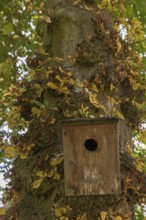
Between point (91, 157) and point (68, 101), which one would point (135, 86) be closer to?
point (68, 101)

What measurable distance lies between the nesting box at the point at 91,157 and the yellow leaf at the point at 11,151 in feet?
1.64

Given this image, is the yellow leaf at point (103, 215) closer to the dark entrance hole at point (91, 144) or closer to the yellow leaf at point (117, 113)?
the dark entrance hole at point (91, 144)

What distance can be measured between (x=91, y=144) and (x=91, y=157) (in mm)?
105

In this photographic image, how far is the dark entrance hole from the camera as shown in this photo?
2.64 metres

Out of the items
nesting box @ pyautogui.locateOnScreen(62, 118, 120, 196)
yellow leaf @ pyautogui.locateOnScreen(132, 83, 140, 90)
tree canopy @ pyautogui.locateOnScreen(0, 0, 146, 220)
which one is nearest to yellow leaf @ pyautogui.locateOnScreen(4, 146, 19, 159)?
tree canopy @ pyautogui.locateOnScreen(0, 0, 146, 220)

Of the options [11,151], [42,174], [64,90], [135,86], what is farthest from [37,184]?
[135,86]

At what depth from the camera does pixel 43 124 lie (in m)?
2.98

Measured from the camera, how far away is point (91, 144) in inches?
Result: 105

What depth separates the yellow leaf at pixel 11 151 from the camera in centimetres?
295

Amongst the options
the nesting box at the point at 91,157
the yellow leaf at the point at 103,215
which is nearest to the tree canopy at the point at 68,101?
the yellow leaf at the point at 103,215

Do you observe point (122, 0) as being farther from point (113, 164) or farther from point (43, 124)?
point (113, 164)

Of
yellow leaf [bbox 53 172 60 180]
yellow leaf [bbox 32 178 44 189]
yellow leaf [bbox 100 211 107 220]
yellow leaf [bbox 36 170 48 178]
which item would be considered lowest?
yellow leaf [bbox 100 211 107 220]

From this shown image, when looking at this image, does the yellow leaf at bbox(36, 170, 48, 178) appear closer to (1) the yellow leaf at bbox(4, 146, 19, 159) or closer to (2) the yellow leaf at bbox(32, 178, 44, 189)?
(2) the yellow leaf at bbox(32, 178, 44, 189)

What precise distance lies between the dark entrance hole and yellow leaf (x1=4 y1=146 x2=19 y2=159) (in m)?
0.58
